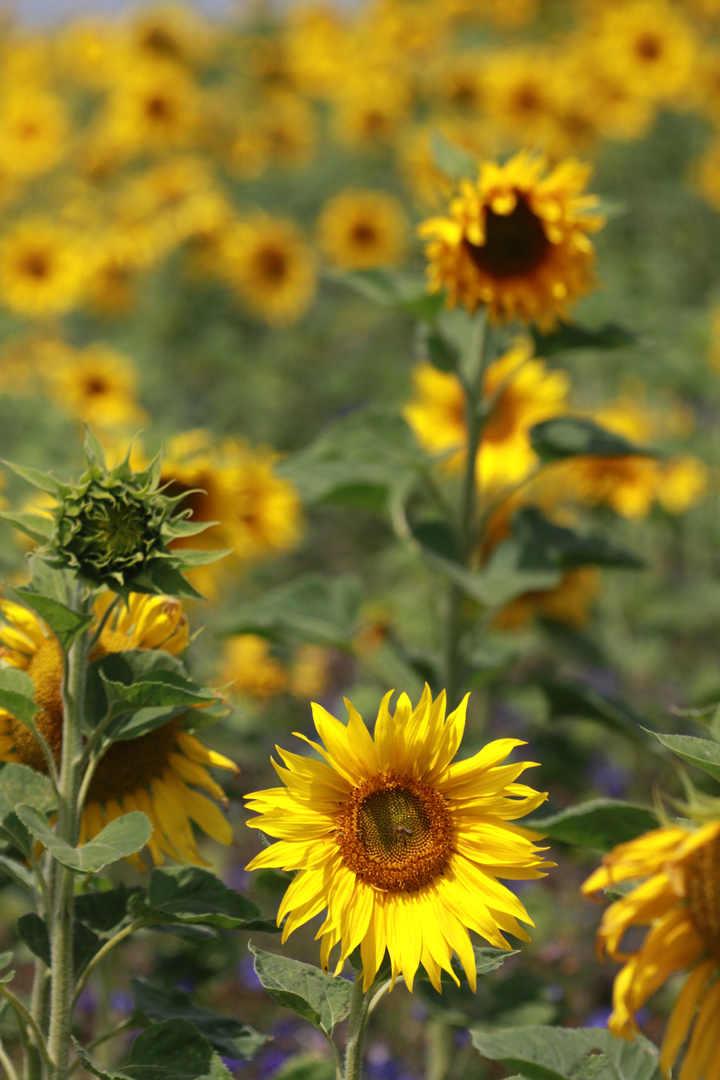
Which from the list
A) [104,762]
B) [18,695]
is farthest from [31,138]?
[18,695]

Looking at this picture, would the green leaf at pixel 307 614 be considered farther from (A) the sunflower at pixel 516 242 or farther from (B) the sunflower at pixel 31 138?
(B) the sunflower at pixel 31 138

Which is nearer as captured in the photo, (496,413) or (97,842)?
(97,842)

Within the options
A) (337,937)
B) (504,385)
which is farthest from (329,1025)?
(504,385)

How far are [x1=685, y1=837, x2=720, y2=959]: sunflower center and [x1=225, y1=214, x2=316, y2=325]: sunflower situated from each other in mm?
4490

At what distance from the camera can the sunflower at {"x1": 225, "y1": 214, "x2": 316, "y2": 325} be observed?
5.10 m

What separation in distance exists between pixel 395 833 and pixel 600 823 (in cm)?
26

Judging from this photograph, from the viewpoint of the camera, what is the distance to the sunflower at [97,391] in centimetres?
391

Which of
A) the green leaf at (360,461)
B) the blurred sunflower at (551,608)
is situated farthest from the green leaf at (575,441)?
the blurred sunflower at (551,608)

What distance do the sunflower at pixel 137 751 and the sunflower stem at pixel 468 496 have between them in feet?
2.39

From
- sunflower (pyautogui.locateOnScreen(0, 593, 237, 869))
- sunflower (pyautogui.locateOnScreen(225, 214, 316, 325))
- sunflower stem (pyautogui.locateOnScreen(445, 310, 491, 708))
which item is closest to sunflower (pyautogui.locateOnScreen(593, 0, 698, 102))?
sunflower (pyautogui.locateOnScreen(225, 214, 316, 325))

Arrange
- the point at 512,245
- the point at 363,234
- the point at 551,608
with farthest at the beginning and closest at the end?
the point at 363,234, the point at 551,608, the point at 512,245

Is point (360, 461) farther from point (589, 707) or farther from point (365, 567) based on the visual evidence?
point (365, 567)

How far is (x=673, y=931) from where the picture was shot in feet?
2.99

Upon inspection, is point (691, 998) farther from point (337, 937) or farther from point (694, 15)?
point (694, 15)
